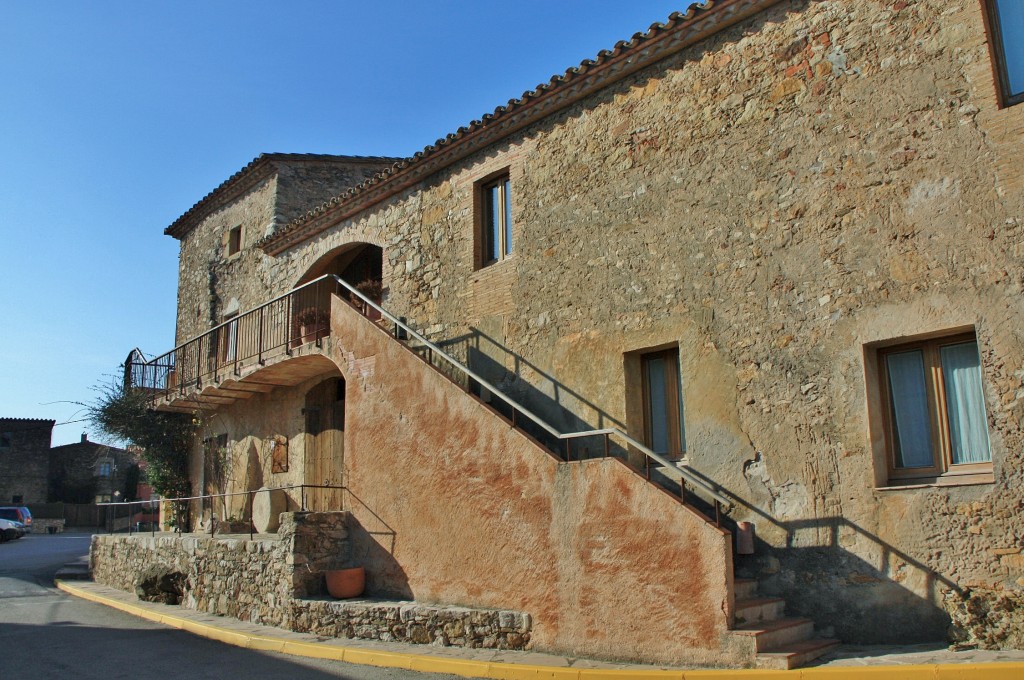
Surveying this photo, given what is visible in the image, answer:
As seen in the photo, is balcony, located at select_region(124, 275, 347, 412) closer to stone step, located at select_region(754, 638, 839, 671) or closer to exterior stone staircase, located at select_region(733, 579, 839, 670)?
exterior stone staircase, located at select_region(733, 579, 839, 670)

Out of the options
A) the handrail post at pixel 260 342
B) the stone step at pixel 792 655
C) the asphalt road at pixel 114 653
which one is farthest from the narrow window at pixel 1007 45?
the handrail post at pixel 260 342

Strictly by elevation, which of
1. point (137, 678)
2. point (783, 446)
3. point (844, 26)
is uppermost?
point (844, 26)

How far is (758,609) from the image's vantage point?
7289 millimetres

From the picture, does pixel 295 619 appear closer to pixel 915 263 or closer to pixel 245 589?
pixel 245 589

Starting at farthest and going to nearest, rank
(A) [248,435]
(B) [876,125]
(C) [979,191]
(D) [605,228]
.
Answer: (A) [248,435] → (D) [605,228] → (B) [876,125] → (C) [979,191]

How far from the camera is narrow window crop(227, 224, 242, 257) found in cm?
2005

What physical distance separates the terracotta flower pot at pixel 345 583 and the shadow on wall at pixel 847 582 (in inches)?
190

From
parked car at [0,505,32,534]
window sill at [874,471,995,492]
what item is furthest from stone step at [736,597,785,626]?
parked car at [0,505,32,534]

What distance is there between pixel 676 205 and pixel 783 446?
9.77ft

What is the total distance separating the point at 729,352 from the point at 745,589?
2.37 m

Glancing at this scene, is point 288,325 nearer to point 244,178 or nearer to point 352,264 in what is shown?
point 352,264

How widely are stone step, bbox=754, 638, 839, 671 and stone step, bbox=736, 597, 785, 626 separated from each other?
0.33 metres

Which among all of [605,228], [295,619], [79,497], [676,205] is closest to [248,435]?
[295,619]

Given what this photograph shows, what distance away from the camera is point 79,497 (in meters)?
44.9
